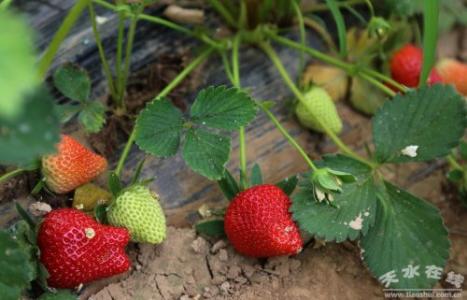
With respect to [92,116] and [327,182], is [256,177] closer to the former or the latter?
[327,182]

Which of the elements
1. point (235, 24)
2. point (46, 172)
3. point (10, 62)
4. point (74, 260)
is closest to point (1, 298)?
point (74, 260)

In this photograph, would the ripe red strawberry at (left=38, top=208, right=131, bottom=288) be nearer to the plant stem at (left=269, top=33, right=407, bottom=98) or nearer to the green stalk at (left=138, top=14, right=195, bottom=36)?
the green stalk at (left=138, top=14, right=195, bottom=36)

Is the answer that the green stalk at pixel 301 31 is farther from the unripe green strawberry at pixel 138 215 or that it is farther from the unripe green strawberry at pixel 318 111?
the unripe green strawberry at pixel 138 215

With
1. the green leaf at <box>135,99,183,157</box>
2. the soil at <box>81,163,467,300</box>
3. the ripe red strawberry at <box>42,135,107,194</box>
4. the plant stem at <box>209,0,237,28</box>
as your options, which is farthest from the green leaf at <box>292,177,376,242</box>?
the plant stem at <box>209,0,237,28</box>

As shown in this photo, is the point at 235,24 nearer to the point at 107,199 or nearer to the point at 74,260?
the point at 107,199

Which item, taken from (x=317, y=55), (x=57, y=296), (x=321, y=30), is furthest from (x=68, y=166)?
(x=321, y=30)

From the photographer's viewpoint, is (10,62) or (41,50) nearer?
(10,62)

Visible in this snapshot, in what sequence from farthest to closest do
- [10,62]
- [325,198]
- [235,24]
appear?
[235,24], [325,198], [10,62]
